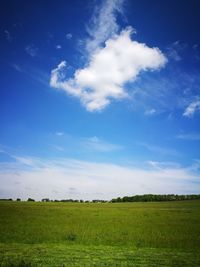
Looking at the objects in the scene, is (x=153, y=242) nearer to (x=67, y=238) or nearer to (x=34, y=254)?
(x=67, y=238)

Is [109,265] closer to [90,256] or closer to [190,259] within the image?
[90,256]

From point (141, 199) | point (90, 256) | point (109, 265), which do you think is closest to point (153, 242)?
point (90, 256)

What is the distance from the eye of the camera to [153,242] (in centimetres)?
2111

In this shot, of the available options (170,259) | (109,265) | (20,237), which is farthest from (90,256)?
(20,237)

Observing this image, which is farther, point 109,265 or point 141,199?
point 141,199

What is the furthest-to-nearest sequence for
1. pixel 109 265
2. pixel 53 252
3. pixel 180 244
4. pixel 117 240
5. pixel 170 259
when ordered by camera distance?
pixel 117 240, pixel 180 244, pixel 53 252, pixel 170 259, pixel 109 265

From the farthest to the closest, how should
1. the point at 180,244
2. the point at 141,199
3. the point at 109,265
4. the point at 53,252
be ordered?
the point at 141,199 → the point at 180,244 → the point at 53,252 → the point at 109,265

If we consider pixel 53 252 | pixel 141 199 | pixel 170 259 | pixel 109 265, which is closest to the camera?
pixel 109 265

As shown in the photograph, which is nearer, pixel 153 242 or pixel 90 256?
pixel 90 256

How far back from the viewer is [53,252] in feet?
50.0

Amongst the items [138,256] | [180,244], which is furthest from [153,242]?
[138,256]

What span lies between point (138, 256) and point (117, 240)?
7430mm

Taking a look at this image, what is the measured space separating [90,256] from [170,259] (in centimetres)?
448

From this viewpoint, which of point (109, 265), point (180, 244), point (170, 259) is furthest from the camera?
point (180, 244)
